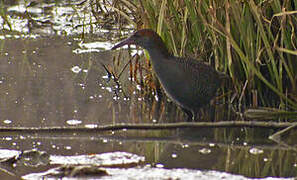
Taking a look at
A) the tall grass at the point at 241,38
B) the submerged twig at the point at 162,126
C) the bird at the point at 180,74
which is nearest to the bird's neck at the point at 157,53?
the bird at the point at 180,74

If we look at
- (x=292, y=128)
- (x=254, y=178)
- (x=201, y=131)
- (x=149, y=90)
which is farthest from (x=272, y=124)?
(x=149, y=90)

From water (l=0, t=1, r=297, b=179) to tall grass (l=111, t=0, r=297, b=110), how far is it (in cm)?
27

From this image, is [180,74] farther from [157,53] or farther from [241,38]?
[241,38]

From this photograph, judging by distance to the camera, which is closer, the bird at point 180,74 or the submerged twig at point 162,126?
the submerged twig at point 162,126

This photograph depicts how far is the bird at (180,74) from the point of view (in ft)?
14.1

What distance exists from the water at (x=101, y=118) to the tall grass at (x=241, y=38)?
0.89ft

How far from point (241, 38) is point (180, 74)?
18.2 inches

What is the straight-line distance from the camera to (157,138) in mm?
4059

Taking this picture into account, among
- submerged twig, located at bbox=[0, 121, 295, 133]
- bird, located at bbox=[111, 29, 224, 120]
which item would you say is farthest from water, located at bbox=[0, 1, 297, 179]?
bird, located at bbox=[111, 29, 224, 120]

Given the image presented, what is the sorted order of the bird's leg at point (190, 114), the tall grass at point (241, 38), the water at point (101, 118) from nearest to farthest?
1. the water at point (101, 118)
2. the tall grass at point (241, 38)
3. the bird's leg at point (190, 114)

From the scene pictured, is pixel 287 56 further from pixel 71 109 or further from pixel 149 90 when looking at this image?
pixel 71 109

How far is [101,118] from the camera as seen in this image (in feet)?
14.8

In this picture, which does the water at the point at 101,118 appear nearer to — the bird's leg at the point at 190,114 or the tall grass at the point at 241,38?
the bird's leg at the point at 190,114

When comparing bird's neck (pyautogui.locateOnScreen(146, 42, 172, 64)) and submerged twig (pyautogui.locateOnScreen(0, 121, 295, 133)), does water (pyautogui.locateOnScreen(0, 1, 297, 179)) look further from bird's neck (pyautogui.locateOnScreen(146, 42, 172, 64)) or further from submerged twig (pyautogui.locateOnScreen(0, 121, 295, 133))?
bird's neck (pyautogui.locateOnScreen(146, 42, 172, 64))
